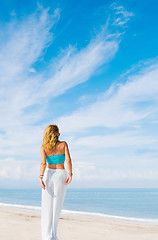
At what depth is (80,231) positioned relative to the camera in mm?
7840

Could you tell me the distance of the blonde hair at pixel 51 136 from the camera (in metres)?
4.51

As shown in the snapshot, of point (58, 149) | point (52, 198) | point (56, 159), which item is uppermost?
point (58, 149)

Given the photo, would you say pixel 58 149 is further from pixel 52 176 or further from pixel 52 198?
pixel 52 198

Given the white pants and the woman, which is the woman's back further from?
the white pants

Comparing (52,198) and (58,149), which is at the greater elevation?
(58,149)

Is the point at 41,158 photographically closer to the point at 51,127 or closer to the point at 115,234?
the point at 51,127

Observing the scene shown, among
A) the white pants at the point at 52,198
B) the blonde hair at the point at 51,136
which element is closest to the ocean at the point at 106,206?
the white pants at the point at 52,198

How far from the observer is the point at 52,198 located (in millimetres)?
4527

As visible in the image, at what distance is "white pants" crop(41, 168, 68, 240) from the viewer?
4465 millimetres

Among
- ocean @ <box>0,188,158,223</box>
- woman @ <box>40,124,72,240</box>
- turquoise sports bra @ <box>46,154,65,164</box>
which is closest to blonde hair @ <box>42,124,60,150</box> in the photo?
woman @ <box>40,124,72,240</box>

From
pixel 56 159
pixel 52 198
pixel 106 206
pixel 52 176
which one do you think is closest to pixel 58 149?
pixel 56 159

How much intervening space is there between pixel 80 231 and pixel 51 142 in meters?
4.51

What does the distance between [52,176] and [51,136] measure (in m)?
0.69

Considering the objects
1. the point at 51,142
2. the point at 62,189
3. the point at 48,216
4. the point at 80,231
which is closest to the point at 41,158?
the point at 51,142
